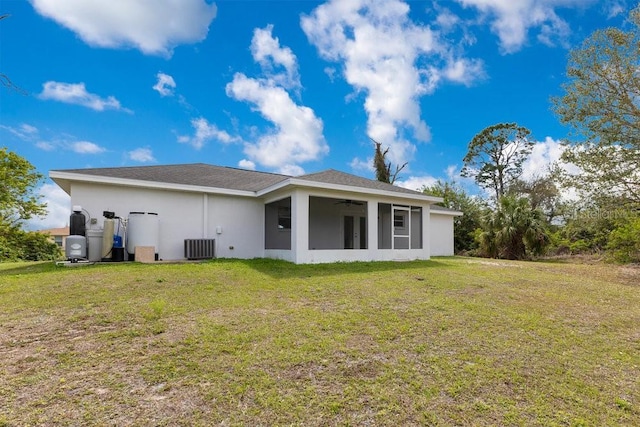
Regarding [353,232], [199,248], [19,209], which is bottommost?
[199,248]

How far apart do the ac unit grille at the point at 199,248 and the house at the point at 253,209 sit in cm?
24

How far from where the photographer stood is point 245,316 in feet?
14.1

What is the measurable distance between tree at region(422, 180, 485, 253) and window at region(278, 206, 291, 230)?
11519mm

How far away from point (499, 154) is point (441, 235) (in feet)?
40.7

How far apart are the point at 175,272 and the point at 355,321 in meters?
4.69

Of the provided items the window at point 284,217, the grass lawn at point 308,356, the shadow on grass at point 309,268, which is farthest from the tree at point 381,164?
the grass lawn at point 308,356

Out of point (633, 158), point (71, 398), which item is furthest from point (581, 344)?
point (633, 158)

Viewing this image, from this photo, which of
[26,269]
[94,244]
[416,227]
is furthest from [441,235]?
[26,269]

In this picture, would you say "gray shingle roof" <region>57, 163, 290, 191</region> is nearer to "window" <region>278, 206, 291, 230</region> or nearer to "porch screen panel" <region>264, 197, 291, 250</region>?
"porch screen panel" <region>264, 197, 291, 250</region>

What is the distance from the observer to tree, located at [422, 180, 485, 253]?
1938 cm

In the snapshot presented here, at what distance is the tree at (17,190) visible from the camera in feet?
56.0

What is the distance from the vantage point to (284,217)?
11656 millimetres

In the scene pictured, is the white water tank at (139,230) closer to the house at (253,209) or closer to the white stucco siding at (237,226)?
the house at (253,209)

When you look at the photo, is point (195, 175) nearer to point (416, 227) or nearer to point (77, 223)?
point (77, 223)
